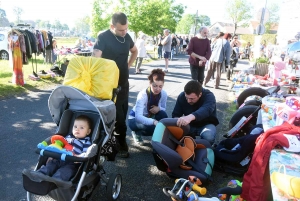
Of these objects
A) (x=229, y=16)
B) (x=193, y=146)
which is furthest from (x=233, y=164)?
(x=229, y=16)

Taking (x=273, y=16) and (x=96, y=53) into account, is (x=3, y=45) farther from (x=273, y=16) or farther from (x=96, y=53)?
(x=273, y=16)

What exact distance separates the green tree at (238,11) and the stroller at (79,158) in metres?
55.8

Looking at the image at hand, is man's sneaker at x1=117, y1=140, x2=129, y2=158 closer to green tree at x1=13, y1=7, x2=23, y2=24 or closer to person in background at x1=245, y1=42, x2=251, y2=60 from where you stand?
person in background at x1=245, y1=42, x2=251, y2=60

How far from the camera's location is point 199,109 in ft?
11.0

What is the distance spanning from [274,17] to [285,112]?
64612 mm

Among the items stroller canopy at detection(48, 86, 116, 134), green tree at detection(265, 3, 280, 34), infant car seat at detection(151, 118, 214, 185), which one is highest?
green tree at detection(265, 3, 280, 34)

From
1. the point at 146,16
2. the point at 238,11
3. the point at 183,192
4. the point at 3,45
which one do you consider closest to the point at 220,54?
the point at 183,192

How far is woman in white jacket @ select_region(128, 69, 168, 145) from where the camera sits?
360 cm

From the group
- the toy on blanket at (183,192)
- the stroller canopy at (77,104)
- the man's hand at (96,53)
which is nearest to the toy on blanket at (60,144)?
the stroller canopy at (77,104)

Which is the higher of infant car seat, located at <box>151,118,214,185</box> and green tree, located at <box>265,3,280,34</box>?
green tree, located at <box>265,3,280,34</box>

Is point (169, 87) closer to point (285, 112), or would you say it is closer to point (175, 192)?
point (285, 112)

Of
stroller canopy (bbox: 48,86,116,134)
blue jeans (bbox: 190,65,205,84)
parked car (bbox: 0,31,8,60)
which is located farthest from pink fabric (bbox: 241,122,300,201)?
parked car (bbox: 0,31,8,60)

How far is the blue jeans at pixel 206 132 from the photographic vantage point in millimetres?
3449

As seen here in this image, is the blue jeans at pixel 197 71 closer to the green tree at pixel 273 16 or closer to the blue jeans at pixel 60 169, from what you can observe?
the blue jeans at pixel 60 169
